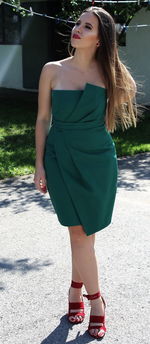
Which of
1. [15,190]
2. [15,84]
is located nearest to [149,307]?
[15,190]

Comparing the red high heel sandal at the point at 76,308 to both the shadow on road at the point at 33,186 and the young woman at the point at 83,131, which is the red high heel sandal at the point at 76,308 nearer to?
the young woman at the point at 83,131

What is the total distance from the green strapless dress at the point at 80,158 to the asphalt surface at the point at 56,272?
650 mm

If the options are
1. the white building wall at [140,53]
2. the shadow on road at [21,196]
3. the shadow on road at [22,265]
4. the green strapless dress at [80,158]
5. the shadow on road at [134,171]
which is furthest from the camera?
the white building wall at [140,53]

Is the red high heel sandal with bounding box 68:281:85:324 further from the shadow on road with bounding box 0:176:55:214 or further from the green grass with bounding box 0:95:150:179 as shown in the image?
the green grass with bounding box 0:95:150:179

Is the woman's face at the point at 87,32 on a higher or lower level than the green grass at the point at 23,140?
higher

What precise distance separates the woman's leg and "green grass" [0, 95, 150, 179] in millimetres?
3619

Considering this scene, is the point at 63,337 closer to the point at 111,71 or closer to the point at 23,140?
the point at 111,71

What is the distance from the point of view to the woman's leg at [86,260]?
9.50 feet

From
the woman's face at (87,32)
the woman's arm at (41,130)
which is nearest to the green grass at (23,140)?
the woman's arm at (41,130)

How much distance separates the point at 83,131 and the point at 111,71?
36cm

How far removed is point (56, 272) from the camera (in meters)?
3.81

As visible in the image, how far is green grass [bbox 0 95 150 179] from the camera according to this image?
6.96 m

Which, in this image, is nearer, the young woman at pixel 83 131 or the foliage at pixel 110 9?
the young woman at pixel 83 131

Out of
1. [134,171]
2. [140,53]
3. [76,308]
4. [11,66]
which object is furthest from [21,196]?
[11,66]
